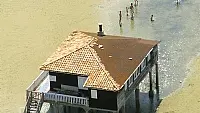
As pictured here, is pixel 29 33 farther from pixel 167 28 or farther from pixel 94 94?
pixel 94 94

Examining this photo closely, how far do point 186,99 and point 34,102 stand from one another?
1269 centimetres

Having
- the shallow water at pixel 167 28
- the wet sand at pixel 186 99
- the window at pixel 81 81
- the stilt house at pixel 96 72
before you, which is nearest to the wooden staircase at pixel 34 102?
the stilt house at pixel 96 72

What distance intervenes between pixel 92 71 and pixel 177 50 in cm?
1785

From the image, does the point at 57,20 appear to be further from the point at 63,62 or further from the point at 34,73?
the point at 63,62

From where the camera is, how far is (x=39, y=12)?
7012cm

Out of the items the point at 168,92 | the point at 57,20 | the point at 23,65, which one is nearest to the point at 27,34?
the point at 57,20

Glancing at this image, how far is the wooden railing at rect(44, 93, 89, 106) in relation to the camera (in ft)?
135

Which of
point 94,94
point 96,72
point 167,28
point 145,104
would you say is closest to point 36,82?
point 96,72

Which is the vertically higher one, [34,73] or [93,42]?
[93,42]

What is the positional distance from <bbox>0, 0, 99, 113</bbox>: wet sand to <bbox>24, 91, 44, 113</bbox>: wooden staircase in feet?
13.5

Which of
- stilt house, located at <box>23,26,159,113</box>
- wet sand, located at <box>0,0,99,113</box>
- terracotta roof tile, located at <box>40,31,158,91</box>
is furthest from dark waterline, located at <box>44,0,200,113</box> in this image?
terracotta roof tile, located at <box>40,31,158,91</box>

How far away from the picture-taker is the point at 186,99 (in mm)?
47031

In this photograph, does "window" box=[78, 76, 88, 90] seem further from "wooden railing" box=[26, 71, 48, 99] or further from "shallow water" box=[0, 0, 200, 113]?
"shallow water" box=[0, 0, 200, 113]

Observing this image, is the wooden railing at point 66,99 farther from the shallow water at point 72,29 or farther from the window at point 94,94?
the shallow water at point 72,29
